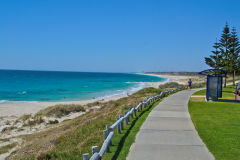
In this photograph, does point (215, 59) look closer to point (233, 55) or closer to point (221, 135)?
point (233, 55)

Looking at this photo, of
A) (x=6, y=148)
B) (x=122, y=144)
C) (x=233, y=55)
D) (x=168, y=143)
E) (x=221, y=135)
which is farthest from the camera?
(x=233, y=55)

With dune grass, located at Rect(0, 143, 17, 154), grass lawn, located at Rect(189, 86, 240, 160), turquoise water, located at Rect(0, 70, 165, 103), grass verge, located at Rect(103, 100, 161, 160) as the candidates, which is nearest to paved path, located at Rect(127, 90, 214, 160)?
grass verge, located at Rect(103, 100, 161, 160)

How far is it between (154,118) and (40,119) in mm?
11260

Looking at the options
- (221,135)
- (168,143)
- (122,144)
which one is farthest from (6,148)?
(221,135)

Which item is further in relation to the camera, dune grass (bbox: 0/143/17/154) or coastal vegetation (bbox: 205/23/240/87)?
coastal vegetation (bbox: 205/23/240/87)

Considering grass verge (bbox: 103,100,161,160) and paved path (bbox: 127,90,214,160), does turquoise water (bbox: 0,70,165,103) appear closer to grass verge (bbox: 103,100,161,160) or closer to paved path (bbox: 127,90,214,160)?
paved path (bbox: 127,90,214,160)

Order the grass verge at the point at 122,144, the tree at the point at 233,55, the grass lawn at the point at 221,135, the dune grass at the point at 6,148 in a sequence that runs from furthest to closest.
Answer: the tree at the point at 233,55, the dune grass at the point at 6,148, the grass lawn at the point at 221,135, the grass verge at the point at 122,144

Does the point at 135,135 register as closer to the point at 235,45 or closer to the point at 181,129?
the point at 181,129

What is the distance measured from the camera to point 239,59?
40.8 meters

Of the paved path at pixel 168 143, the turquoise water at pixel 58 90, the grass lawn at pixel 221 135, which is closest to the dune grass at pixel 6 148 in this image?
the paved path at pixel 168 143

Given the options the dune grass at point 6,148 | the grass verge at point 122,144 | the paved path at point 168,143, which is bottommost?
the dune grass at point 6,148

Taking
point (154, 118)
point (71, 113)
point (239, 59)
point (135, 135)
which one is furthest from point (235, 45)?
point (135, 135)

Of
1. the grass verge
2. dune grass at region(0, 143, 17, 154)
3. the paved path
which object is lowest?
dune grass at region(0, 143, 17, 154)

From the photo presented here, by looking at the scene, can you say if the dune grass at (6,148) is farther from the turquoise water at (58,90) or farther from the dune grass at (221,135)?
the turquoise water at (58,90)
